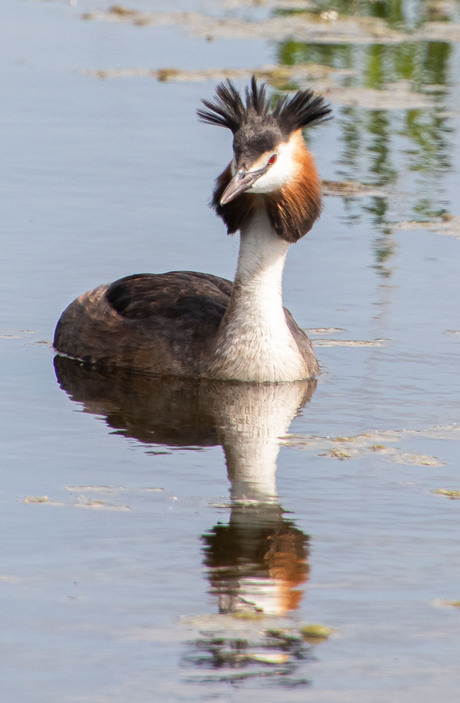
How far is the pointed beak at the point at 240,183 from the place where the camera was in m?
9.20

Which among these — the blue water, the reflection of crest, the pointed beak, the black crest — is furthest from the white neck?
the reflection of crest

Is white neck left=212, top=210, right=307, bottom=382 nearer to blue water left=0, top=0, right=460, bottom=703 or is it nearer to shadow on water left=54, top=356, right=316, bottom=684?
shadow on water left=54, top=356, right=316, bottom=684

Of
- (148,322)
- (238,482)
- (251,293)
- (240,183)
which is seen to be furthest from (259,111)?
(238,482)

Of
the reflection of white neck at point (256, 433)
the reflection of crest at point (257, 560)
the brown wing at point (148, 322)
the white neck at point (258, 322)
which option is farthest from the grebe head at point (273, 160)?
the reflection of crest at point (257, 560)

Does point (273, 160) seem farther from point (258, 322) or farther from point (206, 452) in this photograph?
point (206, 452)

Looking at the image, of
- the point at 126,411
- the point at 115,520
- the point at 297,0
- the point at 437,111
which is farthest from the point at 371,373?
the point at 297,0

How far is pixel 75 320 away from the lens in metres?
10.5

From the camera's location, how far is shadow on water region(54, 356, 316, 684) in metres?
5.96

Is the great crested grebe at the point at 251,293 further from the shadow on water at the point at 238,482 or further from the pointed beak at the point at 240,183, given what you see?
the shadow on water at the point at 238,482

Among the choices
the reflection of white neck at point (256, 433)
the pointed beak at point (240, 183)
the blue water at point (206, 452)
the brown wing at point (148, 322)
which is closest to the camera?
the blue water at point (206, 452)

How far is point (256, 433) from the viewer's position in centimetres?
868

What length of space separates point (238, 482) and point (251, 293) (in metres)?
2.37

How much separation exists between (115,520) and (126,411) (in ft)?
6.71

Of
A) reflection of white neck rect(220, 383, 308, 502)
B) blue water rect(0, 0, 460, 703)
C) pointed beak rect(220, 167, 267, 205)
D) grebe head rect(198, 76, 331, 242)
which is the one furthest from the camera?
grebe head rect(198, 76, 331, 242)
